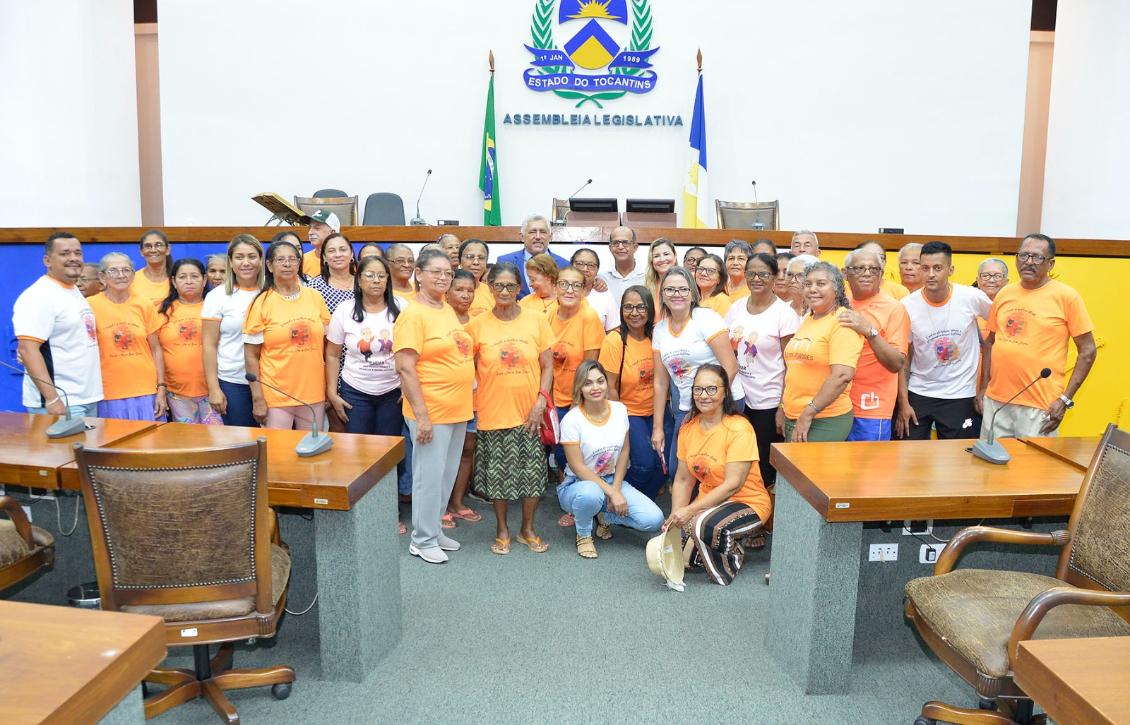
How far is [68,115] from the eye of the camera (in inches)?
307

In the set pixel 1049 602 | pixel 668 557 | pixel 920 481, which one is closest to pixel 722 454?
pixel 668 557

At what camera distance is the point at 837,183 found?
8859mm

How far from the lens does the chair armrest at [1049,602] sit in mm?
1887

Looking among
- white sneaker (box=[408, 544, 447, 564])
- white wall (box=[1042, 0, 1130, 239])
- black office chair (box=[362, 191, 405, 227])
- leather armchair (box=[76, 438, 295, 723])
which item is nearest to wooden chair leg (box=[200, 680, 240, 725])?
leather armchair (box=[76, 438, 295, 723])

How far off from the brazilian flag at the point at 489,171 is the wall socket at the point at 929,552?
6.69 m

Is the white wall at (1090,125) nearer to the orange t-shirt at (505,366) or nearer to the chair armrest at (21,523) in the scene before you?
the orange t-shirt at (505,366)

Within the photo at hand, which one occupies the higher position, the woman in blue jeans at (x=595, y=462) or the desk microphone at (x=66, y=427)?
the desk microphone at (x=66, y=427)

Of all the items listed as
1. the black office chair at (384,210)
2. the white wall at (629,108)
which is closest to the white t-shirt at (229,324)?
the black office chair at (384,210)

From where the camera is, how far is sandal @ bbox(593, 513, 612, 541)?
3971 millimetres

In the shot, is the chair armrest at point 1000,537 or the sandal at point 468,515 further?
the sandal at point 468,515

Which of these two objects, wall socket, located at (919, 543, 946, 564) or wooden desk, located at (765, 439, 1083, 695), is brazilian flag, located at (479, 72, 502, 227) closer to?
wooden desk, located at (765, 439, 1083, 695)

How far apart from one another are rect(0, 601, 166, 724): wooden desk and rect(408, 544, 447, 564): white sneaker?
2076mm

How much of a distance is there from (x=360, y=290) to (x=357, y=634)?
1.84m

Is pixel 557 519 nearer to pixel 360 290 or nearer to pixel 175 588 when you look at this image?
pixel 360 290
